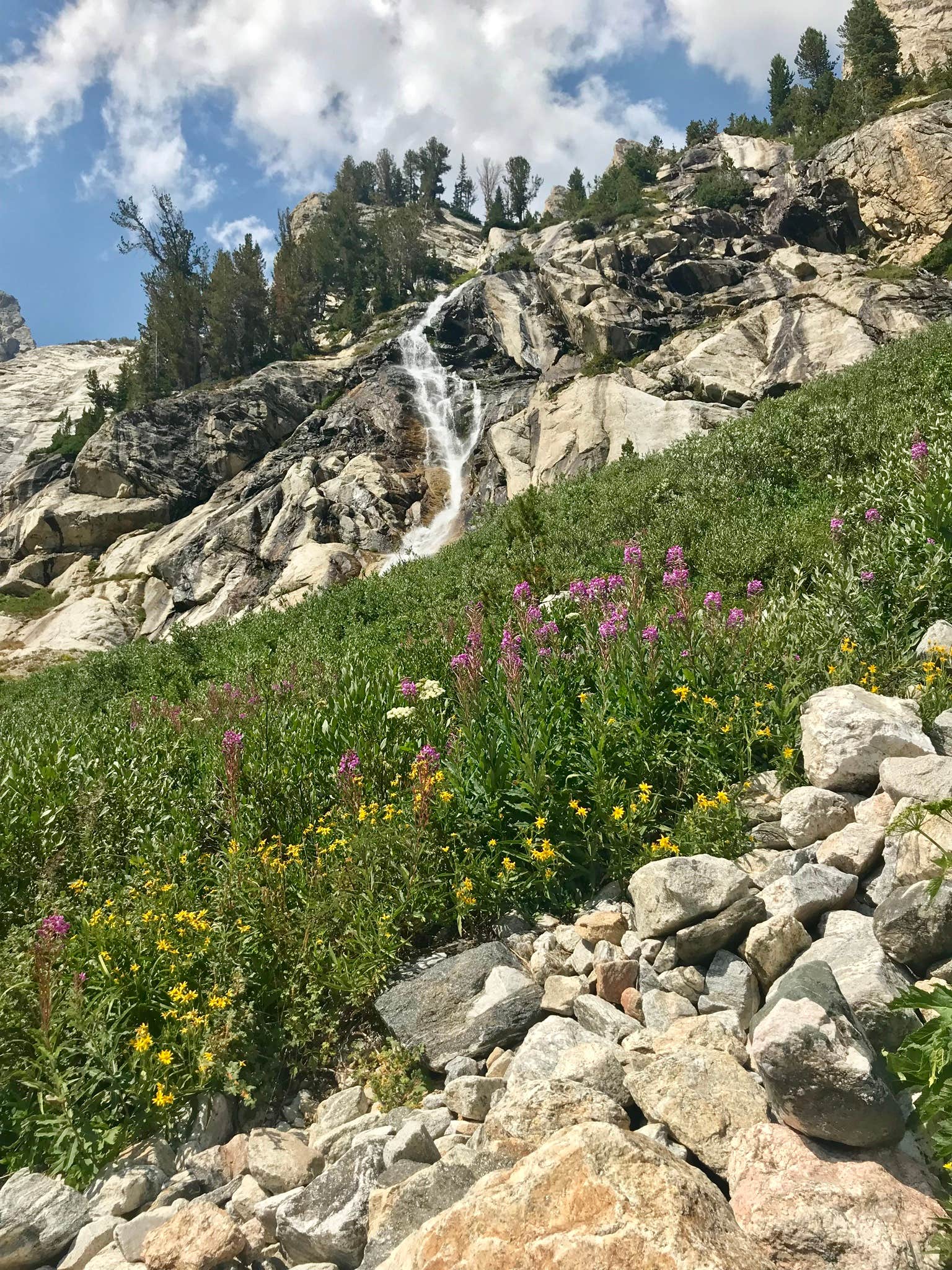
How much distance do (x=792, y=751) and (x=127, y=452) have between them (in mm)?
59034

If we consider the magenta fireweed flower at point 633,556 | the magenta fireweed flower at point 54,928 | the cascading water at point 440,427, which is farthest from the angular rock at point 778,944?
the cascading water at point 440,427

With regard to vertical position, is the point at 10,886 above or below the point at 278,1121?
above

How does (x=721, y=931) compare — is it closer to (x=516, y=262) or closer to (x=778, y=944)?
(x=778, y=944)

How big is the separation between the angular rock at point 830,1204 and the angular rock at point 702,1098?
12 centimetres

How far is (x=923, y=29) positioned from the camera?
2963 inches

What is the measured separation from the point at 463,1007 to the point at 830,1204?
2088 millimetres

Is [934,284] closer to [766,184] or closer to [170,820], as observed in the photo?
[766,184]

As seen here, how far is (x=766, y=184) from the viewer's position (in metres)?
67.7

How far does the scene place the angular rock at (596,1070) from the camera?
3.09m

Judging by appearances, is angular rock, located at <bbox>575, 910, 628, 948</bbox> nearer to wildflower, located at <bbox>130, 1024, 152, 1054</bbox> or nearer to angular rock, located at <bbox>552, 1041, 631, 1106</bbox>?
angular rock, located at <bbox>552, 1041, 631, 1106</bbox>

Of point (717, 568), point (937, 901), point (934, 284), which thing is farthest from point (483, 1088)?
point (934, 284)

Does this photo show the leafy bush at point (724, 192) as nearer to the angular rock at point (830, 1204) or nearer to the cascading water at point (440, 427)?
the cascading water at point (440, 427)

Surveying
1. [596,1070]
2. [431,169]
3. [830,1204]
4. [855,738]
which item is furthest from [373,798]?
[431,169]

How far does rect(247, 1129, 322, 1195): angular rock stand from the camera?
10.8ft
